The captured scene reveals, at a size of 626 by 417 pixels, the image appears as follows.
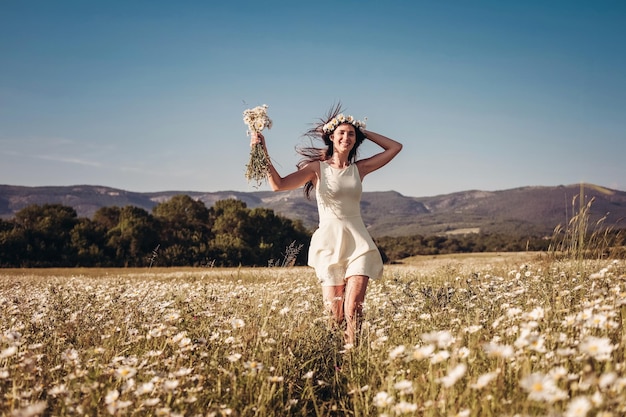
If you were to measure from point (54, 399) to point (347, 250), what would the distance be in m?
3.52

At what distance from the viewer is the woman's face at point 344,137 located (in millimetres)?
6492

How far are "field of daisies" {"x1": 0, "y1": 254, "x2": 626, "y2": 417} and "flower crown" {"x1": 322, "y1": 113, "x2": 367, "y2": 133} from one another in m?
2.27

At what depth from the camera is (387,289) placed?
8766 millimetres

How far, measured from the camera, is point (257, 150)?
5980 millimetres

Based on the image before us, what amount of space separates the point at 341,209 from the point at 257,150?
4.21 feet

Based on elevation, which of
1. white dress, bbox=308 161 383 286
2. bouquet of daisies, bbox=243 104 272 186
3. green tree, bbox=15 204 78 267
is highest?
bouquet of daisies, bbox=243 104 272 186

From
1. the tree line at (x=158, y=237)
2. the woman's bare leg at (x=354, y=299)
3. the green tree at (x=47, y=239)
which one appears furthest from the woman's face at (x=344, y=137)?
the green tree at (x=47, y=239)

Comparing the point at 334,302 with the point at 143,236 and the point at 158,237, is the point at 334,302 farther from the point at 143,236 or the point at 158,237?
the point at 158,237

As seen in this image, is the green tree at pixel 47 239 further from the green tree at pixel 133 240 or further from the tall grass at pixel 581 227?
the tall grass at pixel 581 227

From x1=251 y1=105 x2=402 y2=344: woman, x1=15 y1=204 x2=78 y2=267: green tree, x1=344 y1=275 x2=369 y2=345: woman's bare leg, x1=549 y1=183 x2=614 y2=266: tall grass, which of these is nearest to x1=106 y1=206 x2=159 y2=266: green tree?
x1=15 y1=204 x2=78 y2=267: green tree

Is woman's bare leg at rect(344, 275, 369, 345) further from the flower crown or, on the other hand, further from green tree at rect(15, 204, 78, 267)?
green tree at rect(15, 204, 78, 267)

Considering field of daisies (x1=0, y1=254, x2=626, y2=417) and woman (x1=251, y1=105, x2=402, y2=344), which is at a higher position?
woman (x1=251, y1=105, x2=402, y2=344)

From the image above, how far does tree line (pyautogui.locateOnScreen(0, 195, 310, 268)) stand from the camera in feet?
161

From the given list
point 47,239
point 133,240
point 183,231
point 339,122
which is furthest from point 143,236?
point 339,122
